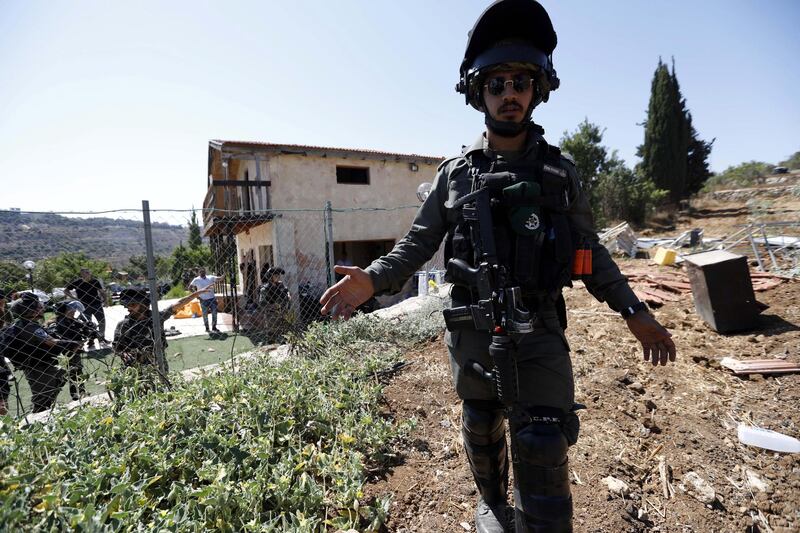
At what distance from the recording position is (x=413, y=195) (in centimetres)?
1364

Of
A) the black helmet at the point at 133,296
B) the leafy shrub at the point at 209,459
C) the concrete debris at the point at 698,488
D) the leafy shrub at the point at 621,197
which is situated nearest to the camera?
the leafy shrub at the point at 209,459

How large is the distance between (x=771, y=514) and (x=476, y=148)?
7.49ft

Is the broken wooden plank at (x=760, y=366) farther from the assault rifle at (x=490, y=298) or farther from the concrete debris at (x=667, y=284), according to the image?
the assault rifle at (x=490, y=298)

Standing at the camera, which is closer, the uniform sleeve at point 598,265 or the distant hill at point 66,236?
the uniform sleeve at point 598,265

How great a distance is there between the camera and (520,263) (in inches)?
62.3

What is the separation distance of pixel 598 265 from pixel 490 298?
1.98 feet

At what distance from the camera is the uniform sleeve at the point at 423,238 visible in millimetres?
1802

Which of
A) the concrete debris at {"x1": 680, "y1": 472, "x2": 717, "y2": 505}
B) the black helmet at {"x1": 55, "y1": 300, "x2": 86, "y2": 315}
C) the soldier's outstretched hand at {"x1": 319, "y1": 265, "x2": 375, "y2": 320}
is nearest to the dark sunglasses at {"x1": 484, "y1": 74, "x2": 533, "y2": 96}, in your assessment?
the soldier's outstretched hand at {"x1": 319, "y1": 265, "x2": 375, "y2": 320}

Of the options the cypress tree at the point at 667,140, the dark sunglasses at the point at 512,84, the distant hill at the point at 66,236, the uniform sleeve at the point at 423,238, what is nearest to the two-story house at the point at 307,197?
the distant hill at the point at 66,236

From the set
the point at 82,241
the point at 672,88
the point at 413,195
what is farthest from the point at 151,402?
the point at 672,88

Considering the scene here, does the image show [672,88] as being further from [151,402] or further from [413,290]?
[151,402]

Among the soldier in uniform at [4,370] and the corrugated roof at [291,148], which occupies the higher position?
the corrugated roof at [291,148]

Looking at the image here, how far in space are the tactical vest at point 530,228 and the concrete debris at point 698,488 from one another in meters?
1.39

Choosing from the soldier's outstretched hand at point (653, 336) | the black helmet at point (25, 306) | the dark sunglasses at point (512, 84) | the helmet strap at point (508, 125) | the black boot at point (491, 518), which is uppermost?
the dark sunglasses at point (512, 84)
